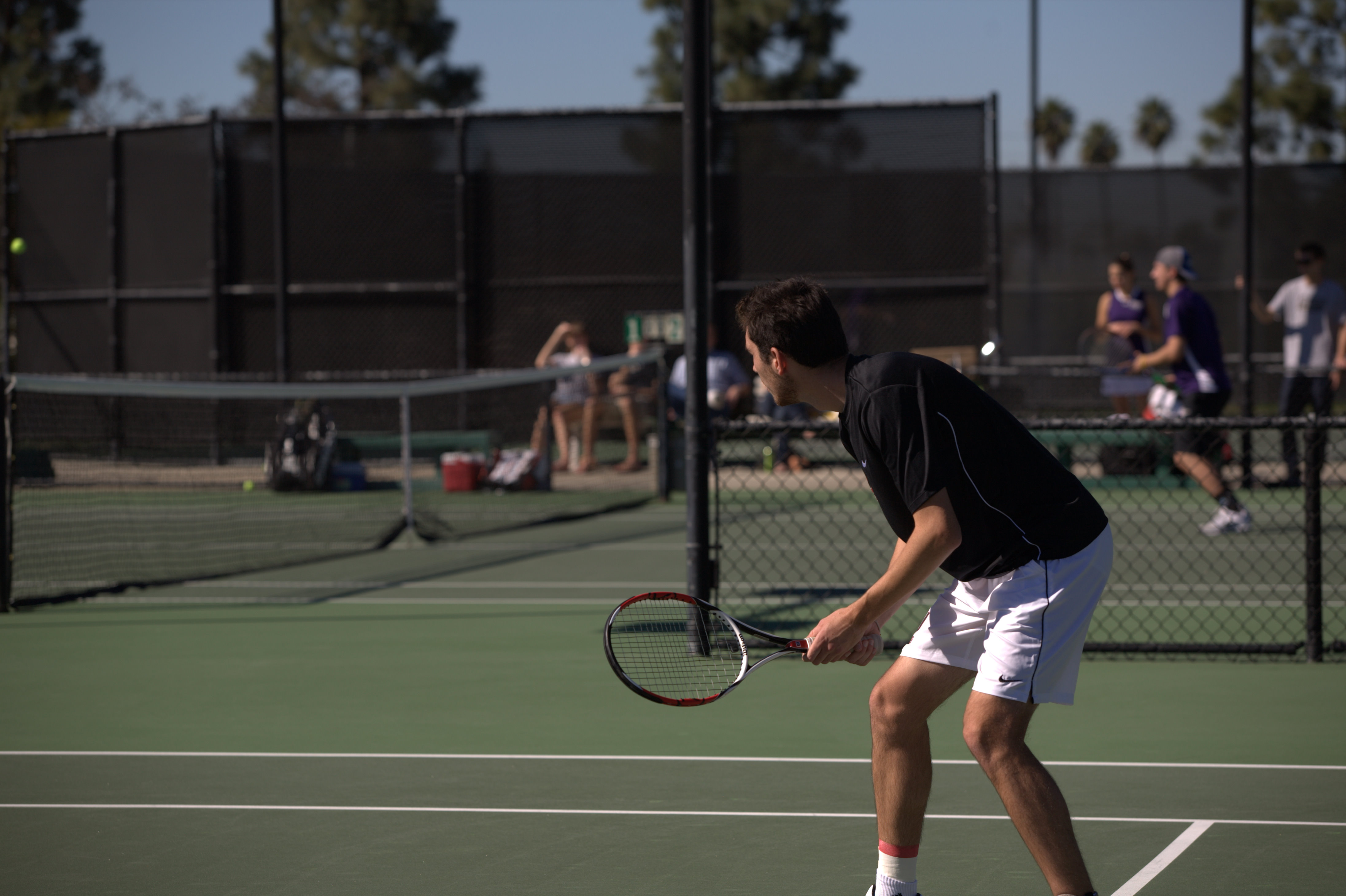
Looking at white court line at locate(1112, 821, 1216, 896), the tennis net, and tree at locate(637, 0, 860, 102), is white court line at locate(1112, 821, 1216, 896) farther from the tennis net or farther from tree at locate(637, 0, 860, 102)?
tree at locate(637, 0, 860, 102)

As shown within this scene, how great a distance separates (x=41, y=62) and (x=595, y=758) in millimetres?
41868

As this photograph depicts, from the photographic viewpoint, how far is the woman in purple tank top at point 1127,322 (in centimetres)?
1325

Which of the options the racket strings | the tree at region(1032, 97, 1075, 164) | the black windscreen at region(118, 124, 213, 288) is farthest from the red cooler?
the tree at region(1032, 97, 1075, 164)

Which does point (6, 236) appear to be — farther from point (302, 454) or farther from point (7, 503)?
point (7, 503)

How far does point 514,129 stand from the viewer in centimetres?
1864

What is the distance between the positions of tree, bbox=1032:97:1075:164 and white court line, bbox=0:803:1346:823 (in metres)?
64.3

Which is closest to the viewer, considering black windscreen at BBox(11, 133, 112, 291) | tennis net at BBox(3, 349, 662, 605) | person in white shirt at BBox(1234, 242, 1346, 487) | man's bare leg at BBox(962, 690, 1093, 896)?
man's bare leg at BBox(962, 690, 1093, 896)

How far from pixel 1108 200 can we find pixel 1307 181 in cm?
275

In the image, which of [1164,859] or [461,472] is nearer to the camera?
[1164,859]

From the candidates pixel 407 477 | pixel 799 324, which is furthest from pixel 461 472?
pixel 799 324

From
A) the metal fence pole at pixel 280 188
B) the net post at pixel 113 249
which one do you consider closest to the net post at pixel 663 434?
the metal fence pole at pixel 280 188

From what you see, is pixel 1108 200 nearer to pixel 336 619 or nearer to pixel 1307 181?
pixel 1307 181

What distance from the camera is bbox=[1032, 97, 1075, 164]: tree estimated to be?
6650cm

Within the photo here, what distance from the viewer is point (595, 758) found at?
5281mm
